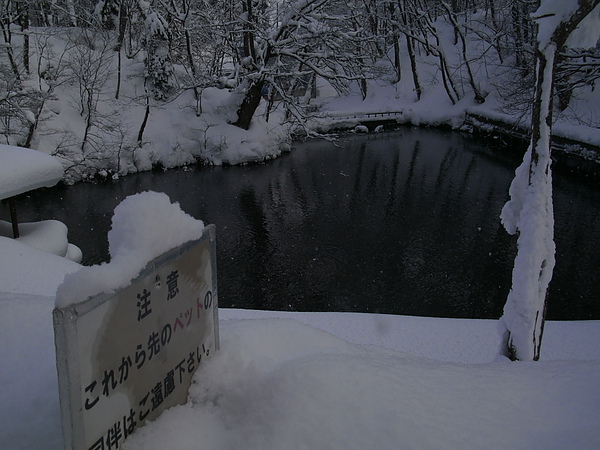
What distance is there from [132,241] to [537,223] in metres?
4.54

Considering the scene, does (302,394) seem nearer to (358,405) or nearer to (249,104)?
(358,405)

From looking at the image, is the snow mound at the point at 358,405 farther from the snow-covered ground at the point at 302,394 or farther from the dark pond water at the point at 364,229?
the dark pond water at the point at 364,229

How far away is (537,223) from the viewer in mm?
5246

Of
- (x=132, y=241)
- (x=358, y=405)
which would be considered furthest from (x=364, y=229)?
(x=132, y=241)

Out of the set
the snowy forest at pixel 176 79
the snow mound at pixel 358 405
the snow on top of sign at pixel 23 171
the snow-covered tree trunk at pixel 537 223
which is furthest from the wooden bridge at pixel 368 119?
the snow mound at pixel 358 405

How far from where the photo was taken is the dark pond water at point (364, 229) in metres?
10.8

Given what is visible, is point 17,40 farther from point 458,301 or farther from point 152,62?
point 458,301

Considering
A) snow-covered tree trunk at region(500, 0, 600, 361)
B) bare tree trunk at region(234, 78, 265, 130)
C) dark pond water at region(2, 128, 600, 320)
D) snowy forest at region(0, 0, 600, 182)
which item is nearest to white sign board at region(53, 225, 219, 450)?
snow-covered tree trunk at region(500, 0, 600, 361)

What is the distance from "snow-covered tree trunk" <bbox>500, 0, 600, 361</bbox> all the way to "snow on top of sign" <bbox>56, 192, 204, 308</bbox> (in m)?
4.16

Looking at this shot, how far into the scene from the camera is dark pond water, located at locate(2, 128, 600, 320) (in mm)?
10828

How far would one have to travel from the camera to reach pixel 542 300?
543 centimetres

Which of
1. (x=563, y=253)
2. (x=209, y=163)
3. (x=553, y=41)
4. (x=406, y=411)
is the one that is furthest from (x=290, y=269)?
(x=209, y=163)

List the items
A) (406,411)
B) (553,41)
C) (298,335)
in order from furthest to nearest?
(553,41), (298,335), (406,411)

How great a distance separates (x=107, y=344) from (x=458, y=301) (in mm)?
9634
